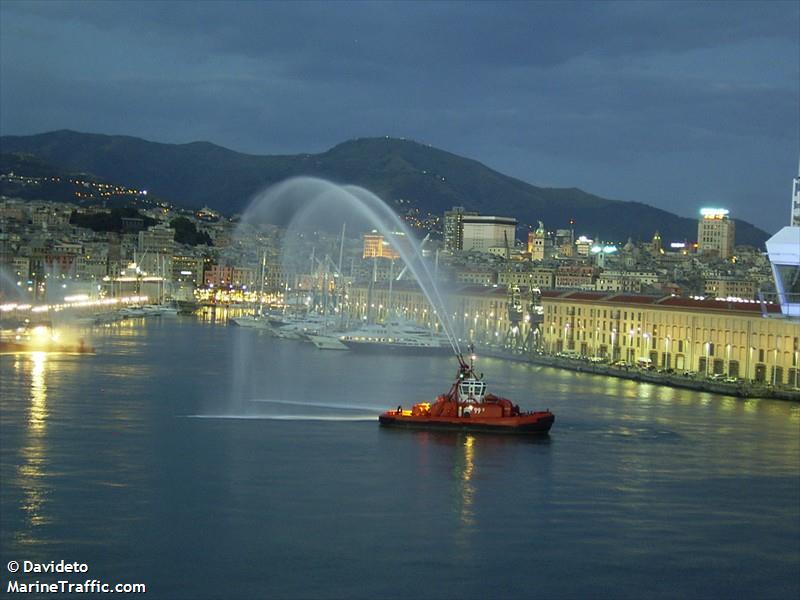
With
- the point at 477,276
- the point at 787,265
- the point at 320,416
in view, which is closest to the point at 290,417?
the point at 320,416

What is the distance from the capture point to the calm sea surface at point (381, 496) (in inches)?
463

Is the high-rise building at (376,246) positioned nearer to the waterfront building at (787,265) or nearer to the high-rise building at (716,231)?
the high-rise building at (716,231)

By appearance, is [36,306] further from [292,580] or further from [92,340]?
[292,580]

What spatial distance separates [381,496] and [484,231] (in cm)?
8477

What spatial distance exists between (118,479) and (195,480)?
35.0 inches

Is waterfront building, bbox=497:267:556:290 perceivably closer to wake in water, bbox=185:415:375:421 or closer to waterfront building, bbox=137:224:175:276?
waterfront building, bbox=137:224:175:276

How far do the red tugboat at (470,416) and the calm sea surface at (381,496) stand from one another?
32 cm

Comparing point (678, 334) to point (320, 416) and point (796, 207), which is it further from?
point (796, 207)

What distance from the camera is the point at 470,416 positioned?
20.2m

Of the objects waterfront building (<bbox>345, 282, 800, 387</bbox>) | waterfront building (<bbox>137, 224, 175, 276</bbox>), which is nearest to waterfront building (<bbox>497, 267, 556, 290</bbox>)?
waterfront building (<bbox>345, 282, 800, 387</bbox>)

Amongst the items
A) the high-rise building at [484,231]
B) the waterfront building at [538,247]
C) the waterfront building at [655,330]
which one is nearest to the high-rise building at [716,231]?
the waterfront building at [538,247]

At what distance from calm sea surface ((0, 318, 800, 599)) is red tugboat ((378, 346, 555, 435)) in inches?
12.5

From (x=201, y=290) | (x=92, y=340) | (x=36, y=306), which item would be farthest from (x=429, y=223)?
(x=92, y=340)

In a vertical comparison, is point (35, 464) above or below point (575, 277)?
below
